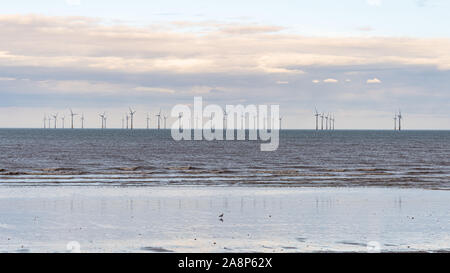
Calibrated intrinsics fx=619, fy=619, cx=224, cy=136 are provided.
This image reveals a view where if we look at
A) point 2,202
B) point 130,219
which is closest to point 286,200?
point 130,219

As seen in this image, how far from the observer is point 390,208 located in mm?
26656

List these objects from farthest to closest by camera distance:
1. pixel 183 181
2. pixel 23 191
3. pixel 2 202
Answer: pixel 183 181
pixel 23 191
pixel 2 202

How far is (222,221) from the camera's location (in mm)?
22547

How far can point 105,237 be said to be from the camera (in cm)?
1916

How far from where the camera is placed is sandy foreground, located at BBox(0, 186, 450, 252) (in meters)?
17.9

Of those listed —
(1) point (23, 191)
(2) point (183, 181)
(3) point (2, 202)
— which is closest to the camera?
(3) point (2, 202)

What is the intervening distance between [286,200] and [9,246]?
15.3 metres

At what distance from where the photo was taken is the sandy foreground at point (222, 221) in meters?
17.9
